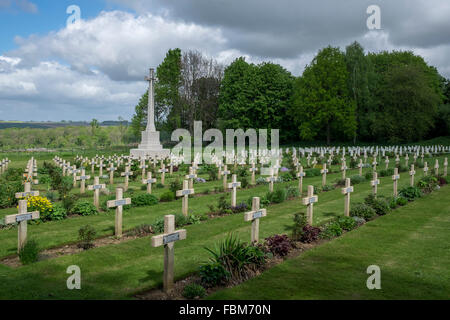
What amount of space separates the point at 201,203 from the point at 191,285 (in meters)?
7.92

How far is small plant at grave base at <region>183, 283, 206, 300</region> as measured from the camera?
5773 mm

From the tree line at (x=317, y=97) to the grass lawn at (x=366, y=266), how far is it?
115ft

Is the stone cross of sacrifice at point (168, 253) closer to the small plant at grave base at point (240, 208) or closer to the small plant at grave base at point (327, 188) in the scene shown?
the small plant at grave base at point (240, 208)

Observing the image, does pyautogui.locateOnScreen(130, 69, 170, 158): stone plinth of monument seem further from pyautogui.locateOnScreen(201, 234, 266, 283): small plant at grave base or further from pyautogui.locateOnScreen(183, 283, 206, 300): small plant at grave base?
pyautogui.locateOnScreen(183, 283, 206, 300): small plant at grave base

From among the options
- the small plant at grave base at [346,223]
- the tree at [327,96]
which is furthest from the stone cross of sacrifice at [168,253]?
the tree at [327,96]

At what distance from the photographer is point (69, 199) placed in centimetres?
1145

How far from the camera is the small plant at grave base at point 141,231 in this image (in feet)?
30.9

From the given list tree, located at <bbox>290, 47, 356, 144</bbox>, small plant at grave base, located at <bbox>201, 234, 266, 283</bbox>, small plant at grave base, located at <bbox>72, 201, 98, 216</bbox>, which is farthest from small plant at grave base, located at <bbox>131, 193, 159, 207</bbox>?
tree, located at <bbox>290, 47, 356, 144</bbox>

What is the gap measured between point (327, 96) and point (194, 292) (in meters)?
40.8

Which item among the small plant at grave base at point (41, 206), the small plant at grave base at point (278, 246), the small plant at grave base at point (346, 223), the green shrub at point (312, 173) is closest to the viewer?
the small plant at grave base at point (278, 246)

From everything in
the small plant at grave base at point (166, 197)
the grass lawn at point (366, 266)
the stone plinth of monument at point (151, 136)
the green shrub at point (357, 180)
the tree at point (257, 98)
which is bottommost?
the grass lawn at point (366, 266)

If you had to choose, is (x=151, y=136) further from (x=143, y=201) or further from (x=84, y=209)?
(x=84, y=209)

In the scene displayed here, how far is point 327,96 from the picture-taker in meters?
43.7

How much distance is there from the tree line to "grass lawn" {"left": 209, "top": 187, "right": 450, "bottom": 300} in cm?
3512
